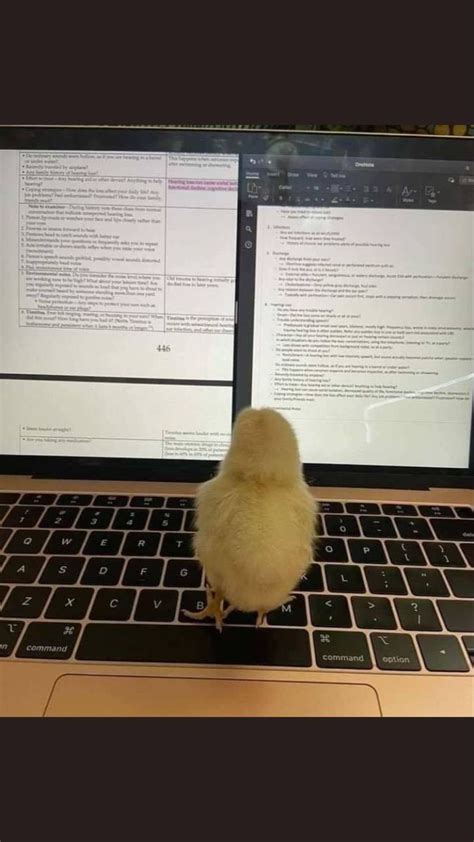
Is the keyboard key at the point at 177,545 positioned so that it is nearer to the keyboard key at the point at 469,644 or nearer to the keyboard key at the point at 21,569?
the keyboard key at the point at 21,569

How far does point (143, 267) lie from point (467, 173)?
48cm

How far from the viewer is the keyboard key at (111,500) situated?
0.82 meters

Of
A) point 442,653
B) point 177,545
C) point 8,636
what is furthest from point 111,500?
point 442,653

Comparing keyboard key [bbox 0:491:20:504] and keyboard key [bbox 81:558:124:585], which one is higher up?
keyboard key [bbox 0:491:20:504]

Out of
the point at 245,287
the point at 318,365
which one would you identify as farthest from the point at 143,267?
the point at 318,365

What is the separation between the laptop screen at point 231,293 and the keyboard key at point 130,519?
0.11 m

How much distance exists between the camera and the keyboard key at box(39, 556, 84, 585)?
66cm

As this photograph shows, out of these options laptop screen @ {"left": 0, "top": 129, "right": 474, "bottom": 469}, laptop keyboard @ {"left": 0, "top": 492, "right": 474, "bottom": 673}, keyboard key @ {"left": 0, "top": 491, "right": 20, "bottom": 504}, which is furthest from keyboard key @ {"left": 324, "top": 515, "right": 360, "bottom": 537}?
keyboard key @ {"left": 0, "top": 491, "right": 20, "bottom": 504}

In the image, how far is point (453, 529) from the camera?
78 centimetres

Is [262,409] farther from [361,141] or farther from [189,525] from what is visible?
[361,141]

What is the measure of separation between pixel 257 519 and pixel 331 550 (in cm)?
25

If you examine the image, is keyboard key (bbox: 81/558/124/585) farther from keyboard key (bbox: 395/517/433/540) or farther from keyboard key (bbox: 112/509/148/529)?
keyboard key (bbox: 395/517/433/540)

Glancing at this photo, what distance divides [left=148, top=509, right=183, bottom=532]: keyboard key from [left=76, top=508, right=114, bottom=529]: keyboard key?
0.06 m

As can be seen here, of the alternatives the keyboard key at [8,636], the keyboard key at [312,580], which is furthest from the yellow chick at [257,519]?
the keyboard key at [8,636]
